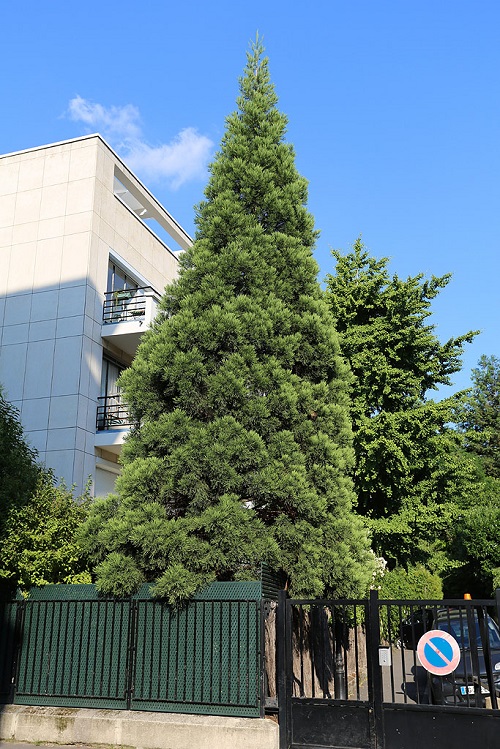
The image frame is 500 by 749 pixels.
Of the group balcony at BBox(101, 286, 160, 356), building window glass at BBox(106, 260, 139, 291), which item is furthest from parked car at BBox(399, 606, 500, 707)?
building window glass at BBox(106, 260, 139, 291)

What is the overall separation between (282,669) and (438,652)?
2.00 meters

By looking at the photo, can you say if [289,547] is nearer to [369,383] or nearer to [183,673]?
[183,673]

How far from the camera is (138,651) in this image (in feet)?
30.3

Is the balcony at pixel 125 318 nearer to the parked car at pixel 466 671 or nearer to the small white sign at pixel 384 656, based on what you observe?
the parked car at pixel 466 671

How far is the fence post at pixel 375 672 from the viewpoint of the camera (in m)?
7.81

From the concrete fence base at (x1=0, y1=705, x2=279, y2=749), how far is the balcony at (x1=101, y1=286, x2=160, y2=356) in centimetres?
1056

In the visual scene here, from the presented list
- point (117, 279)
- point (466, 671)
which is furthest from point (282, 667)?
point (117, 279)

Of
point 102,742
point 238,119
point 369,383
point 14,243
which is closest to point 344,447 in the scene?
point 102,742

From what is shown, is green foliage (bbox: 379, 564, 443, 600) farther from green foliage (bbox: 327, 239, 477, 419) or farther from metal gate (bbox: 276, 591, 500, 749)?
metal gate (bbox: 276, 591, 500, 749)

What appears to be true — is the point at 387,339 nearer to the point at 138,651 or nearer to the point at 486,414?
the point at 138,651

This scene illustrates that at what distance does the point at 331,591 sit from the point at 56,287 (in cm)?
1231

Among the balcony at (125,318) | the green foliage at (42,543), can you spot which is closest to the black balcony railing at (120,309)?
the balcony at (125,318)

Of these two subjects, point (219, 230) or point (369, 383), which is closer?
point (219, 230)

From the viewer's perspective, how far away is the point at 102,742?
8.75m
